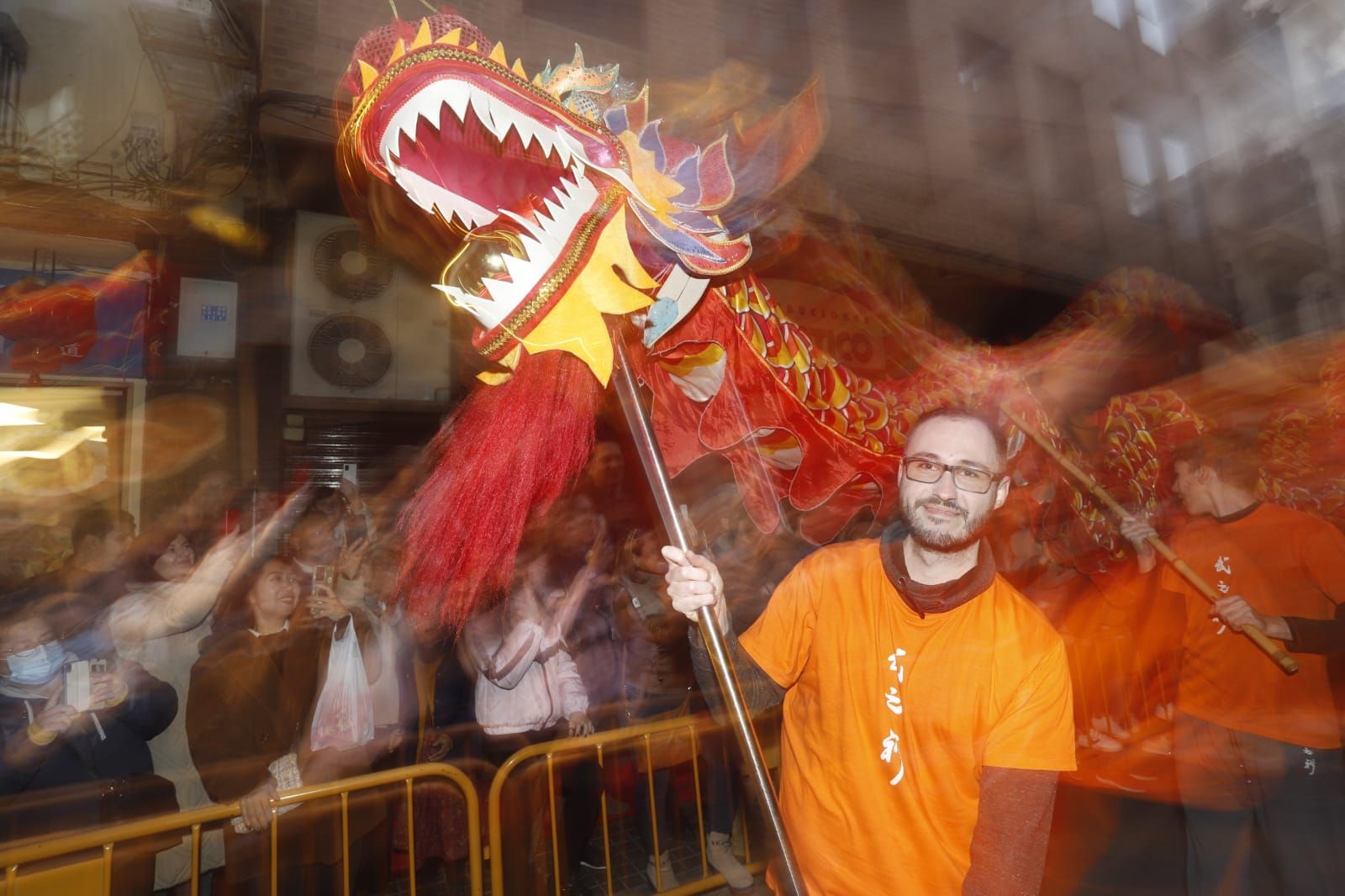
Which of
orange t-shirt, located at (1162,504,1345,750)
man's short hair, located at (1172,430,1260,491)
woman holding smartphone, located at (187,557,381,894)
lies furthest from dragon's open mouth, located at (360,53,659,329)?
orange t-shirt, located at (1162,504,1345,750)

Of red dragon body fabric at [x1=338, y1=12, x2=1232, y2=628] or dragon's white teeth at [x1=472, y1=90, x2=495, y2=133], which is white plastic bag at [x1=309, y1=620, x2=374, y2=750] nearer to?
red dragon body fabric at [x1=338, y1=12, x2=1232, y2=628]

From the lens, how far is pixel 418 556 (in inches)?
56.7

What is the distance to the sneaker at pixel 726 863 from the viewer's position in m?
2.42

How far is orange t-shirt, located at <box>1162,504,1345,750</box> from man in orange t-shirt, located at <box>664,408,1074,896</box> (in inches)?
43.3

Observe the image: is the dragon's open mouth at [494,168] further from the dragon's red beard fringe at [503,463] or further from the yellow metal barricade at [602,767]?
the yellow metal barricade at [602,767]

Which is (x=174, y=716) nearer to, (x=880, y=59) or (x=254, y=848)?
(x=254, y=848)

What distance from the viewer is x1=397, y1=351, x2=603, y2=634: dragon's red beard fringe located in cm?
127

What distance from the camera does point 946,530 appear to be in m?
1.37

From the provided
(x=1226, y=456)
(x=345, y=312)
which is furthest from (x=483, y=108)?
(x=345, y=312)

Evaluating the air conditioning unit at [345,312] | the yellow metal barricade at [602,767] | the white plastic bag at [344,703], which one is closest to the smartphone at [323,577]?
the white plastic bag at [344,703]

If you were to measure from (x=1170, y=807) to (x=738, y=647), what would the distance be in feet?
8.43

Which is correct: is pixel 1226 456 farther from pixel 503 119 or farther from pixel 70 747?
pixel 70 747

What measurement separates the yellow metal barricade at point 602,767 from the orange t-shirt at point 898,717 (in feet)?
3.12

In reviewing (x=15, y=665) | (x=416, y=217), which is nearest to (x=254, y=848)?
(x=15, y=665)
